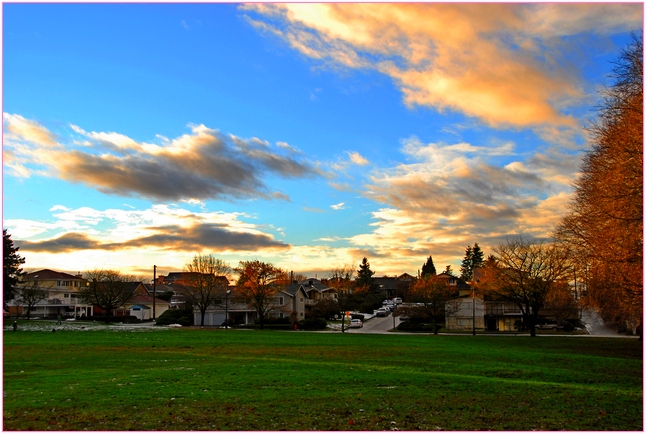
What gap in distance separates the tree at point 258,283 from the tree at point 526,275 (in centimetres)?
3153

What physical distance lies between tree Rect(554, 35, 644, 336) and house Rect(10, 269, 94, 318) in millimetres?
107862

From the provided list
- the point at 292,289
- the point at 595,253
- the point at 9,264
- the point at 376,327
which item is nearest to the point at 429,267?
the point at 292,289

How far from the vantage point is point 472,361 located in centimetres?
3031

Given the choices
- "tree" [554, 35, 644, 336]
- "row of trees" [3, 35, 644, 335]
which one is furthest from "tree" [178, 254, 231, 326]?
"tree" [554, 35, 644, 336]

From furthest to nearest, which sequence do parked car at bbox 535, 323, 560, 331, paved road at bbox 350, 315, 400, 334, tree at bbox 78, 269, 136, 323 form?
tree at bbox 78, 269, 136, 323, parked car at bbox 535, 323, 560, 331, paved road at bbox 350, 315, 400, 334

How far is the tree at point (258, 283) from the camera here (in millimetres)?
81938

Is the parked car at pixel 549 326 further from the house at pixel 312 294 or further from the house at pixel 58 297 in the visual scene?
the house at pixel 58 297

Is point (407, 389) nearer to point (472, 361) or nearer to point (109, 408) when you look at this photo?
point (109, 408)

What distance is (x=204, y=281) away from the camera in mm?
89438

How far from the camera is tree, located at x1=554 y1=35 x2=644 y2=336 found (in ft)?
86.4

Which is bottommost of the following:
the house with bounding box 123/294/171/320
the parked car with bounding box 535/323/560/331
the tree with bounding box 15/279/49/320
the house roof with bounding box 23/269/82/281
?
the parked car with bounding box 535/323/560/331

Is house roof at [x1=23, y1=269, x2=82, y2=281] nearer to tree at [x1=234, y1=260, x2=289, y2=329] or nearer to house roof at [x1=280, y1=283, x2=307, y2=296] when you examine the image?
house roof at [x1=280, y1=283, x2=307, y2=296]

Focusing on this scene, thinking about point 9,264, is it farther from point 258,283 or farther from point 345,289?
point 345,289

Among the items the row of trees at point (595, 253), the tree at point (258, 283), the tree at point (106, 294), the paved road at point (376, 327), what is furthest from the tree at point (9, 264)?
the paved road at point (376, 327)
